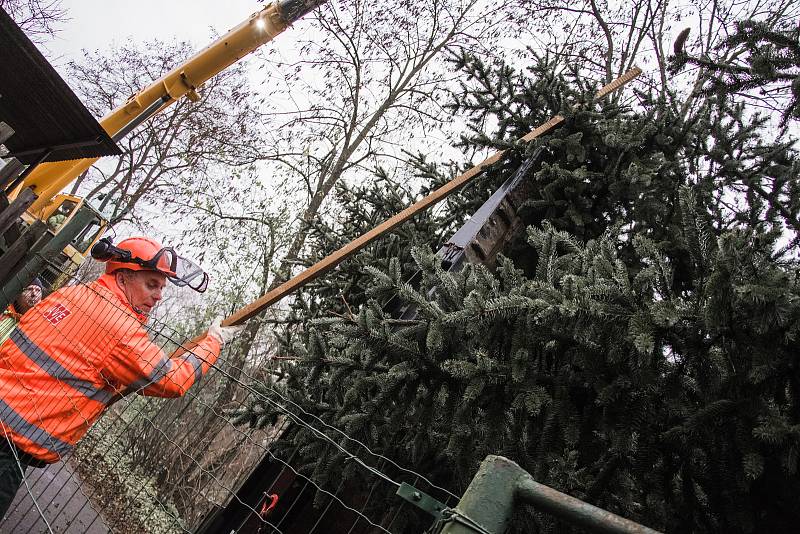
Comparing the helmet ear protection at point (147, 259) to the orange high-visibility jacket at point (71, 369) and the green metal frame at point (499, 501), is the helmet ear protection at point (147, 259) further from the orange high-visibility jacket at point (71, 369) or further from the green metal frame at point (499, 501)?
the green metal frame at point (499, 501)

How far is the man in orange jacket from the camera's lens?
2.46m

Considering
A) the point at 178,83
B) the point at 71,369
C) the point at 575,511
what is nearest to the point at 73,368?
the point at 71,369

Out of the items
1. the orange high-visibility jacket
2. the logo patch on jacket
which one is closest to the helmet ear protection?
the orange high-visibility jacket

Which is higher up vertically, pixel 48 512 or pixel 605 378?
pixel 605 378

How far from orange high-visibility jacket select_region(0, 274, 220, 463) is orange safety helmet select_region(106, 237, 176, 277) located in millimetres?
218

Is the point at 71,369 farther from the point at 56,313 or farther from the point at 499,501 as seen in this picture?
the point at 499,501

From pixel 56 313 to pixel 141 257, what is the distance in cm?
57

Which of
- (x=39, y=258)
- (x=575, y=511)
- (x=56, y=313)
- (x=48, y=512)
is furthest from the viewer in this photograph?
(x=48, y=512)

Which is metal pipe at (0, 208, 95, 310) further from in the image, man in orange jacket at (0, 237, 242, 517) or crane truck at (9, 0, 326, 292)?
crane truck at (9, 0, 326, 292)

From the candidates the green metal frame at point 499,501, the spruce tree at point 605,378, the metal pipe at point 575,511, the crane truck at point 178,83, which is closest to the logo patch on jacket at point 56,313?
the spruce tree at point 605,378

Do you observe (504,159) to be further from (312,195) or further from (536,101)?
(312,195)

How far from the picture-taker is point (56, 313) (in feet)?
9.07

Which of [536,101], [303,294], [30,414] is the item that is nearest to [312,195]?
[303,294]

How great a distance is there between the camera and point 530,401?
1907 mm
